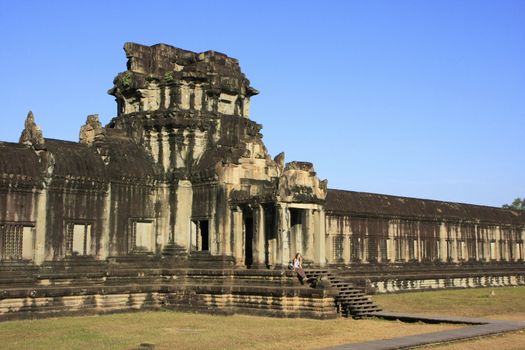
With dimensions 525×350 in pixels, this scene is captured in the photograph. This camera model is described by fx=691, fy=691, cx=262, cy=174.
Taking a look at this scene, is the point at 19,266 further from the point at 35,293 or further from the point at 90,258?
the point at 90,258

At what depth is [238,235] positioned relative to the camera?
2991 centimetres

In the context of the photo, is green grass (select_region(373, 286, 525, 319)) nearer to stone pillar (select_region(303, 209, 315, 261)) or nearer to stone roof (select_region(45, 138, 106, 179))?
stone pillar (select_region(303, 209, 315, 261))

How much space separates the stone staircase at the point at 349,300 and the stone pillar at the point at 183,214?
6039 mm

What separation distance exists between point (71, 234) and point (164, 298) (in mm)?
4949

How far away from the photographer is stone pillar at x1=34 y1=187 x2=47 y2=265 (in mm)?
26406

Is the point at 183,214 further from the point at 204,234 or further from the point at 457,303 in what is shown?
the point at 457,303

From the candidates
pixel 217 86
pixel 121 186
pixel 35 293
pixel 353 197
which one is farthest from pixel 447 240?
pixel 35 293

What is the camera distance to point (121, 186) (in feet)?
97.1

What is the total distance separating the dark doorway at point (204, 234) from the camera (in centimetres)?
3076

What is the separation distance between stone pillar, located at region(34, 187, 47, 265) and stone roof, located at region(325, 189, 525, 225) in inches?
647

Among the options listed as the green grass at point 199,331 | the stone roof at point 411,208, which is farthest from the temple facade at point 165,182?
the stone roof at point 411,208

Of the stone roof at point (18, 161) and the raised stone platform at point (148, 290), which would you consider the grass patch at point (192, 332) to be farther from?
the stone roof at point (18, 161)

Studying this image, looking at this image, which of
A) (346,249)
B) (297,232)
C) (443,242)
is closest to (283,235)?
(297,232)

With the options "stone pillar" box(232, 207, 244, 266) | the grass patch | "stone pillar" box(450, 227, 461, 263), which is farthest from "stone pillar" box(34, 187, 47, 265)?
"stone pillar" box(450, 227, 461, 263)
